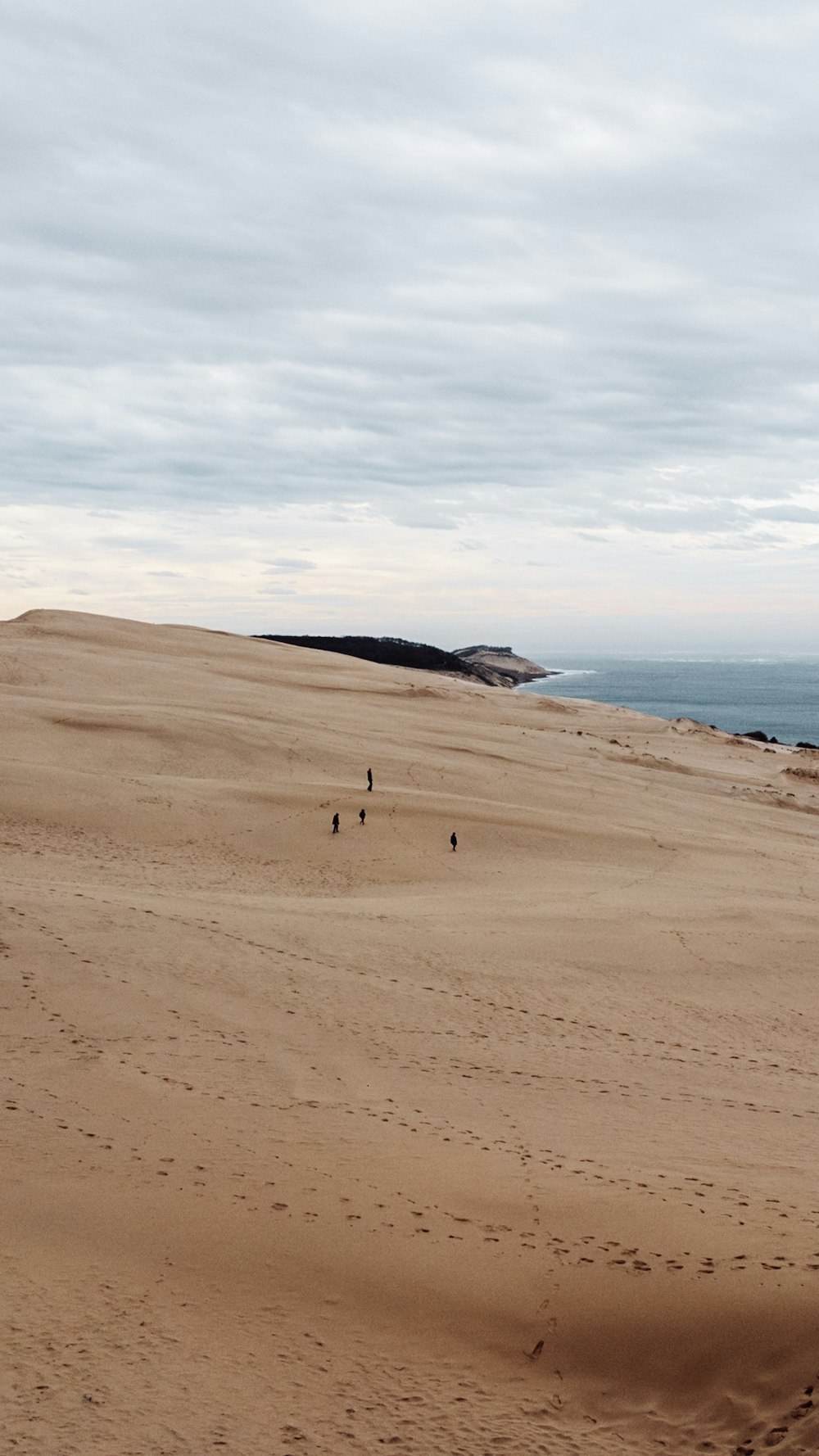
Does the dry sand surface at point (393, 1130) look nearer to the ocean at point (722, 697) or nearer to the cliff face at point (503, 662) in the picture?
the ocean at point (722, 697)

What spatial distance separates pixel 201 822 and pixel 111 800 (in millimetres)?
1737

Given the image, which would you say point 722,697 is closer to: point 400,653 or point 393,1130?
point 400,653

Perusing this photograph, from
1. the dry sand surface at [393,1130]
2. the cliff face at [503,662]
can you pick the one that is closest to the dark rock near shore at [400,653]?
the cliff face at [503,662]

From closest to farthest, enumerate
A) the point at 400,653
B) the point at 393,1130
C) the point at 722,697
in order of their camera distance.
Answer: the point at 393,1130 → the point at 400,653 → the point at 722,697

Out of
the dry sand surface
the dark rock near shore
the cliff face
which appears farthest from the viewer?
the cliff face

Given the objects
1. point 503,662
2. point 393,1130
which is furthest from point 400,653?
point 393,1130

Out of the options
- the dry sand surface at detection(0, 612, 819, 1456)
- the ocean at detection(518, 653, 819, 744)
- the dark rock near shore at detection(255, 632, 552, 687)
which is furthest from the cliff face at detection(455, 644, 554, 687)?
the dry sand surface at detection(0, 612, 819, 1456)

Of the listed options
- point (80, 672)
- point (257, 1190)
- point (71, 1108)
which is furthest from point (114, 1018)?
point (80, 672)

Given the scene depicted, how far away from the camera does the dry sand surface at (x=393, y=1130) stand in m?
5.50

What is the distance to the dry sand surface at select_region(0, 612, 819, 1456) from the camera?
5.50m

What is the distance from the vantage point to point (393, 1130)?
813cm

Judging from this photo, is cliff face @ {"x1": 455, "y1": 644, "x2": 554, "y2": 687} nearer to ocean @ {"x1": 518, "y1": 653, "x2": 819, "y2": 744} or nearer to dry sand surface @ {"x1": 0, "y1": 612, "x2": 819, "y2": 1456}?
ocean @ {"x1": 518, "y1": 653, "x2": 819, "y2": 744}

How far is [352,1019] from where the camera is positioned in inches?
417

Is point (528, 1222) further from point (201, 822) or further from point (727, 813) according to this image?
point (727, 813)
